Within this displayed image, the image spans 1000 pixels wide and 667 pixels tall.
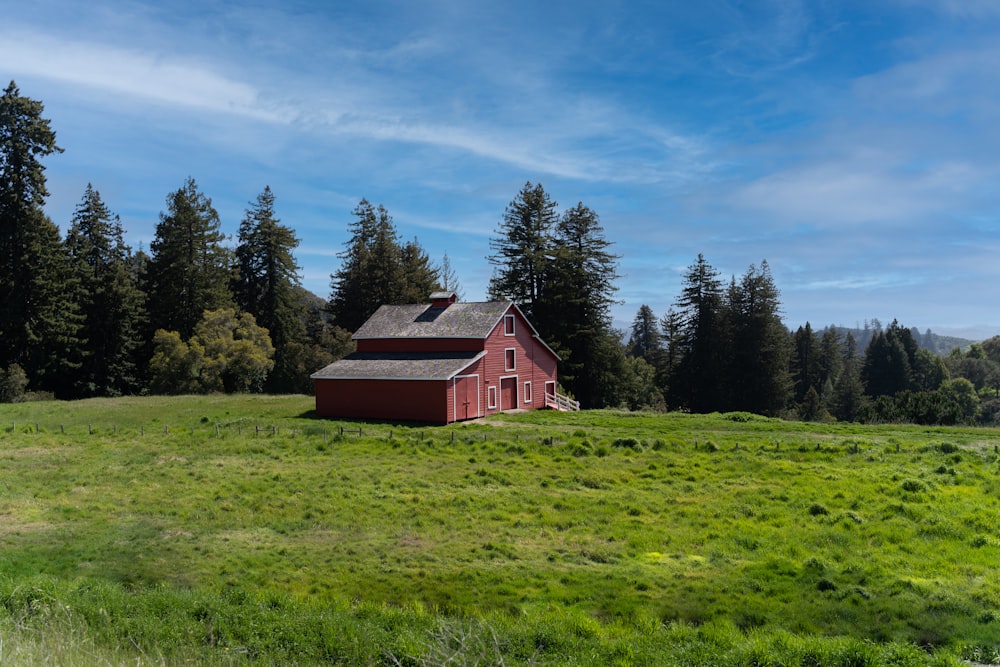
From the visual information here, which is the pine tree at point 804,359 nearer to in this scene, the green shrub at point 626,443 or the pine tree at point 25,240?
the green shrub at point 626,443

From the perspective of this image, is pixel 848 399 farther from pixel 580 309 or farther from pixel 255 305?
pixel 255 305

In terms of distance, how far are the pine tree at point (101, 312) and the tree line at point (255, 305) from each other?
11cm

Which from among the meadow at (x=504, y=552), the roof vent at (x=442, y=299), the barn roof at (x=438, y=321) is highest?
the roof vent at (x=442, y=299)

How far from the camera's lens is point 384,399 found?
36.1 m

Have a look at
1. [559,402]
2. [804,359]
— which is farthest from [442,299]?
[804,359]

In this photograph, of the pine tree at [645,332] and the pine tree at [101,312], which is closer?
the pine tree at [101,312]

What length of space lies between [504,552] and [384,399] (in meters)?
23.6

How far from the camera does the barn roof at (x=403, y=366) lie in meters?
35.2

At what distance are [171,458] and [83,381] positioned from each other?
3722cm

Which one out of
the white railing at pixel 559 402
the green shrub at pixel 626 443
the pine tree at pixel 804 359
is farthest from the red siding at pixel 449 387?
the pine tree at pixel 804 359

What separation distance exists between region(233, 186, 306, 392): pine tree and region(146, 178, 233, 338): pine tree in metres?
3.60

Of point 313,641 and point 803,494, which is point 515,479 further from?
Answer: point 313,641

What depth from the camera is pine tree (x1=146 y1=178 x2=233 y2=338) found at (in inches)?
2237

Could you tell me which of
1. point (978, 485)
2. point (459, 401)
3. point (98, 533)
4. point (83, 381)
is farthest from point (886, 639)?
point (83, 381)
